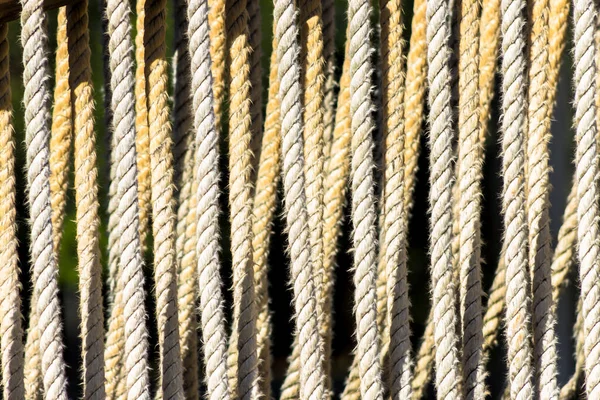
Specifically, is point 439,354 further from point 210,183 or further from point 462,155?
point 210,183

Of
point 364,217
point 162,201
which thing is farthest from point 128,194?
point 364,217

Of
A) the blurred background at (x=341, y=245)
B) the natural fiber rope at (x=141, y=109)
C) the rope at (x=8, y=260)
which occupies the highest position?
the blurred background at (x=341, y=245)

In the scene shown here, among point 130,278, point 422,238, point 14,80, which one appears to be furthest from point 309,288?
point 422,238

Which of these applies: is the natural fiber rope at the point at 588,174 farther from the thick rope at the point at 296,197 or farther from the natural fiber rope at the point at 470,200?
the thick rope at the point at 296,197

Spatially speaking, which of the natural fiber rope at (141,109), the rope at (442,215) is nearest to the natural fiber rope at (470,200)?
the rope at (442,215)

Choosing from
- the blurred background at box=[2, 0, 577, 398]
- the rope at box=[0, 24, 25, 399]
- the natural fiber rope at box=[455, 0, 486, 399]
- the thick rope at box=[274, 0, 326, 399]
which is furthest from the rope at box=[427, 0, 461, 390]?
the blurred background at box=[2, 0, 577, 398]

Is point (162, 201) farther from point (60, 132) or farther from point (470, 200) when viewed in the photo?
point (470, 200)
